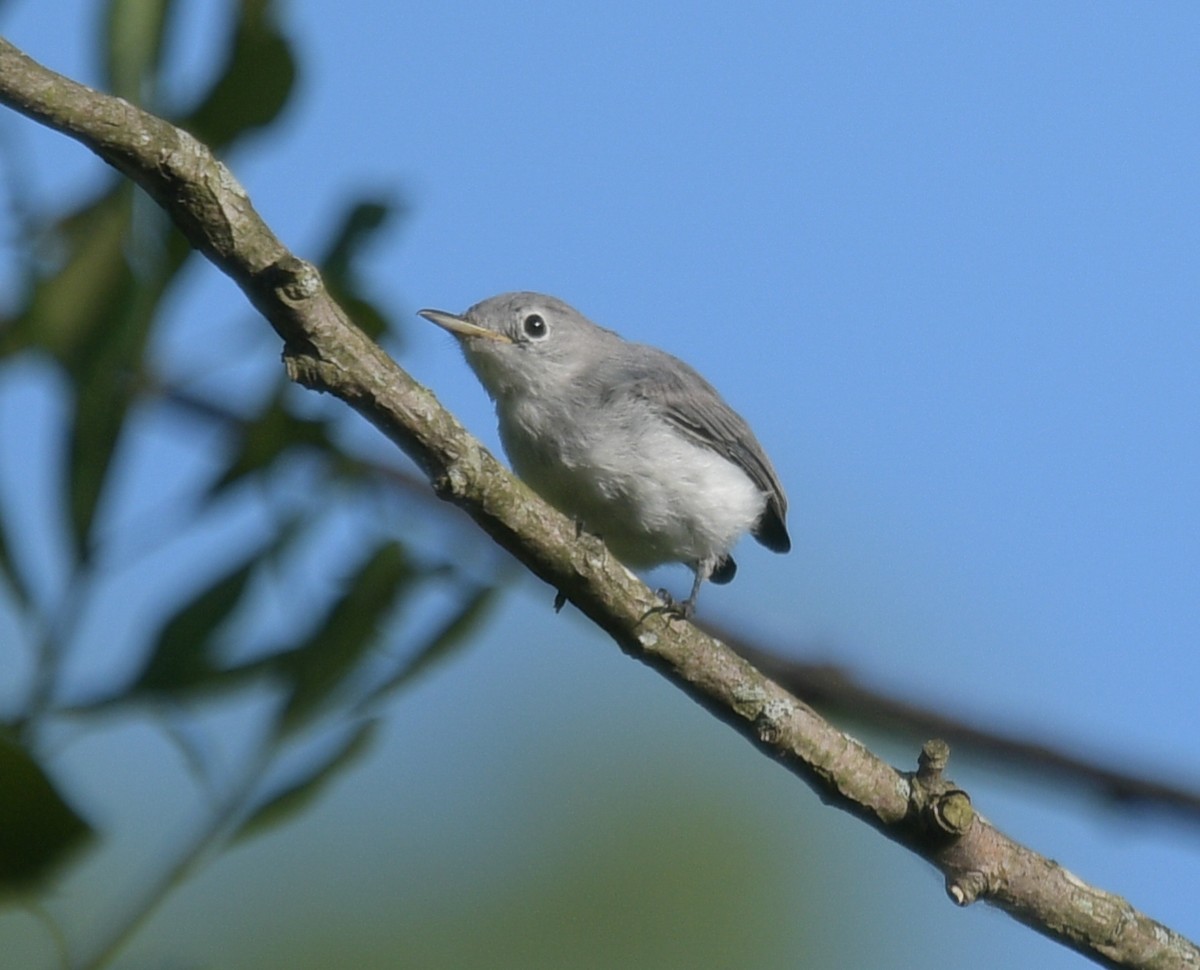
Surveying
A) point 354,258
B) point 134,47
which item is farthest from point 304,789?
point 134,47

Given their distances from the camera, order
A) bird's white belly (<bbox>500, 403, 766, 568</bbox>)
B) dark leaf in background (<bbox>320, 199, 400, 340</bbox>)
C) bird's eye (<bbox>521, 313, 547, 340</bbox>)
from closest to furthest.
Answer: dark leaf in background (<bbox>320, 199, 400, 340</bbox>) < bird's white belly (<bbox>500, 403, 766, 568</bbox>) < bird's eye (<bbox>521, 313, 547, 340</bbox>)

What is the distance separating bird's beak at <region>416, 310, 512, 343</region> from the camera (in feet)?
13.1

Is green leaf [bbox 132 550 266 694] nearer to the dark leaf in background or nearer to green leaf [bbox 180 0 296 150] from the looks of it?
the dark leaf in background

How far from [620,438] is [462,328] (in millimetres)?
614

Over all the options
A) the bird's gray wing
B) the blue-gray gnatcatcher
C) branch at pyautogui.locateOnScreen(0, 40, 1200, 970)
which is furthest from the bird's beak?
branch at pyautogui.locateOnScreen(0, 40, 1200, 970)

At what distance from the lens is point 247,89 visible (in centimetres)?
248

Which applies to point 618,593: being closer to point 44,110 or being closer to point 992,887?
point 992,887

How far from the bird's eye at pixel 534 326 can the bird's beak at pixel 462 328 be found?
57 mm

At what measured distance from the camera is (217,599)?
238 cm

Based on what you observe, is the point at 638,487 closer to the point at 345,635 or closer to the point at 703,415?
the point at 703,415

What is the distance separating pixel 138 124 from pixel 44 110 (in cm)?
10

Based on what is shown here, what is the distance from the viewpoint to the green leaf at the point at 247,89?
2.48m

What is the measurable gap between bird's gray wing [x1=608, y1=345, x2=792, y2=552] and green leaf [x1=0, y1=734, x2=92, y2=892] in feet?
7.42

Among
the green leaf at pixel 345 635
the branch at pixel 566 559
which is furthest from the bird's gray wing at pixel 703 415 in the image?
the branch at pixel 566 559
